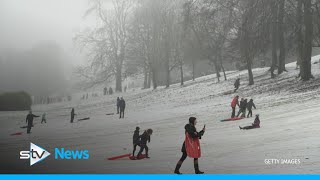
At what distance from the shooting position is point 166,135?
254 inches

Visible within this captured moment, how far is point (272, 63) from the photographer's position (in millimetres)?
8469

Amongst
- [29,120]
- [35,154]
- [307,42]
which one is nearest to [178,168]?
[35,154]

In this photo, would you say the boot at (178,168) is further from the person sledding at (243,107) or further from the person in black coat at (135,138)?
the person sledding at (243,107)

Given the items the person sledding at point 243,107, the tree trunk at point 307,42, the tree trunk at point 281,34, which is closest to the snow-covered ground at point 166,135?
the person sledding at point 243,107

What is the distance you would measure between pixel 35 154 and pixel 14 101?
0.73m

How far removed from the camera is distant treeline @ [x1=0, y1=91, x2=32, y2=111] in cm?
638

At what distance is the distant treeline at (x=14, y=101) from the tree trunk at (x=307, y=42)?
4.79 meters

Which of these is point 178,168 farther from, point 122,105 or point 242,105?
point 242,105

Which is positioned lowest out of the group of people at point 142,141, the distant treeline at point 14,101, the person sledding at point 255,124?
the group of people at point 142,141

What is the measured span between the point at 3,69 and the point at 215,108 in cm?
288

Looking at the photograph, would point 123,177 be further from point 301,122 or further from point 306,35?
point 306,35

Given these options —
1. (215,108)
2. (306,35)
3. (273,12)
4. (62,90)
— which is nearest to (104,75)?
(62,90)

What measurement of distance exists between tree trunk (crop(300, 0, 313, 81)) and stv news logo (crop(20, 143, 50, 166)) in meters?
4.84

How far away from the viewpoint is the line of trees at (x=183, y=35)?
653 cm
